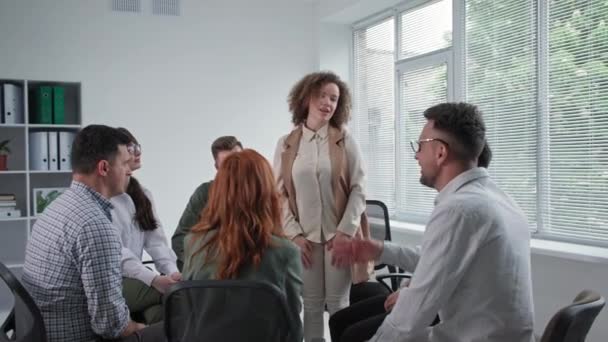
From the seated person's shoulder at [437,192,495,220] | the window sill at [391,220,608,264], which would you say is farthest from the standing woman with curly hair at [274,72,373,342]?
the window sill at [391,220,608,264]

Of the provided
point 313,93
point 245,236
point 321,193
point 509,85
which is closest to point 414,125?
point 509,85

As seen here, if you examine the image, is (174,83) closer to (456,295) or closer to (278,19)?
(278,19)

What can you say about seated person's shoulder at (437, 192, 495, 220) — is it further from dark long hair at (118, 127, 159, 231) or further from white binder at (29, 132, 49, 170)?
white binder at (29, 132, 49, 170)

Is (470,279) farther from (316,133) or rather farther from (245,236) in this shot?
(316,133)

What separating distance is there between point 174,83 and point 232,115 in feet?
2.09

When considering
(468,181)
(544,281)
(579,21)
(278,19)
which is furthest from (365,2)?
(468,181)

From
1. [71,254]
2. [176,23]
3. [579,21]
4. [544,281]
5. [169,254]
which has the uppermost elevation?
[176,23]

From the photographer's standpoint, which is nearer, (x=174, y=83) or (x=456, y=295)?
(x=456, y=295)

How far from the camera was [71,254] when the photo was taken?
1.70m

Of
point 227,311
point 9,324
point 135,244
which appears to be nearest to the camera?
point 227,311

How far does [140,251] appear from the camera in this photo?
2670 millimetres

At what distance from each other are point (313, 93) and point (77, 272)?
1513 mm

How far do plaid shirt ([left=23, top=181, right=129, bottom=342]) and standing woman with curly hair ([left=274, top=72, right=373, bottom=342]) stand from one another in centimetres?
105

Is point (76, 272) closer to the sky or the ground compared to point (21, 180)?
closer to the ground
